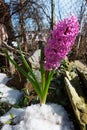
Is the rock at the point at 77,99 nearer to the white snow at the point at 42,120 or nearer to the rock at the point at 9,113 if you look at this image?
the white snow at the point at 42,120

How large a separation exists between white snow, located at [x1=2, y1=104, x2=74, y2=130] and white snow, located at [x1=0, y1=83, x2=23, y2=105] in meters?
0.89

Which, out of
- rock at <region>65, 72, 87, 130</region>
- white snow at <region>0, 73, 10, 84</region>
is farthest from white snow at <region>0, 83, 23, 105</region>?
rock at <region>65, 72, 87, 130</region>

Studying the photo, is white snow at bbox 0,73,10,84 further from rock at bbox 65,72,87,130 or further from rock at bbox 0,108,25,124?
rock at bbox 65,72,87,130

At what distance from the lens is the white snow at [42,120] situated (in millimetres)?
3504

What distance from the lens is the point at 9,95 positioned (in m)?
4.80

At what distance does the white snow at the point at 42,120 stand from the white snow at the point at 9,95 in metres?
0.89

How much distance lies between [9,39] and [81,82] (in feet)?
13.5

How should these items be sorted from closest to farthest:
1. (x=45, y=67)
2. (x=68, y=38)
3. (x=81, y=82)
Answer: (x=68, y=38) → (x=45, y=67) → (x=81, y=82)

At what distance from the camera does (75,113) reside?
3.63m

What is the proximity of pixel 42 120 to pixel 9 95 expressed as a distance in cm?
131

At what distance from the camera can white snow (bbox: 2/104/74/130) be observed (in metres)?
3.50

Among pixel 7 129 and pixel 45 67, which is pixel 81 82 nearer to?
pixel 45 67

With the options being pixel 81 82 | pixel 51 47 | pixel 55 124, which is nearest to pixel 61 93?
pixel 81 82

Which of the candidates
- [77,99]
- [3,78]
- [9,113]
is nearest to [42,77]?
[77,99]
